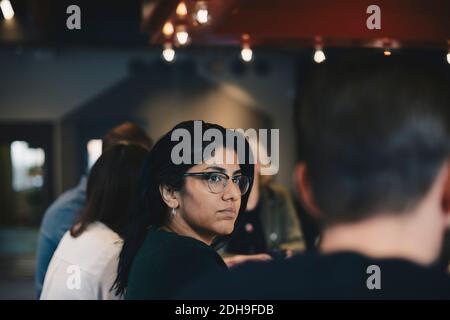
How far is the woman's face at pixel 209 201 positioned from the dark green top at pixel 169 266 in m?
0.18

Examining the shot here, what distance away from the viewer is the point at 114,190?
217cm

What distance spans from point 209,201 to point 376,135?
0.68m

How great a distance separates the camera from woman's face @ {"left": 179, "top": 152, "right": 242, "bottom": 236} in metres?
1.61

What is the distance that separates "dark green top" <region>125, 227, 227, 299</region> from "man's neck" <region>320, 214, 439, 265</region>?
0.40 m

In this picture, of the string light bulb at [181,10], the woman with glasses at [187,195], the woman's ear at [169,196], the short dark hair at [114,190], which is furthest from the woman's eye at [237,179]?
the string light bulb at [181,10]

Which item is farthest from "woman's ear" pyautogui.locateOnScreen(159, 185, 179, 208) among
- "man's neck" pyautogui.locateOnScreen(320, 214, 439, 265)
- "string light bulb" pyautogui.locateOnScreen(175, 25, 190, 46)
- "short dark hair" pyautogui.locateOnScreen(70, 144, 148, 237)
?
"string light bulb" pyautogui.locateOnScreen(175, 25, 190, 46)

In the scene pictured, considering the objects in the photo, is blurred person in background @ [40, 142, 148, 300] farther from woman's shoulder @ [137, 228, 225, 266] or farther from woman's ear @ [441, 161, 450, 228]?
woman's ear @ [441, 161, 450, 228]

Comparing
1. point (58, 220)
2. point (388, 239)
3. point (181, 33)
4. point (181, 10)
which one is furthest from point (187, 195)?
point (181, 33)

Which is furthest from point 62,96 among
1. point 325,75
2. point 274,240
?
point 325,75

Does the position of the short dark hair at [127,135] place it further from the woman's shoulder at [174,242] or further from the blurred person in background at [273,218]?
the woman's shoulder at [174,242]

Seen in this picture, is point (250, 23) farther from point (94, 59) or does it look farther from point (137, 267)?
point (94, 59)

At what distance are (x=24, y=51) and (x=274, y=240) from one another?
537 centimetres

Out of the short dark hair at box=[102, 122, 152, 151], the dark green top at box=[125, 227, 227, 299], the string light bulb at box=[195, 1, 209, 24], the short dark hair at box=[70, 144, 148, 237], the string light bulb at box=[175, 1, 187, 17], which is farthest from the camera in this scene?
the string light bulb at box=[175, 1, 187, 17]

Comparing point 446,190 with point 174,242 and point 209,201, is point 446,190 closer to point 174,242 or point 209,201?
point 174,242
